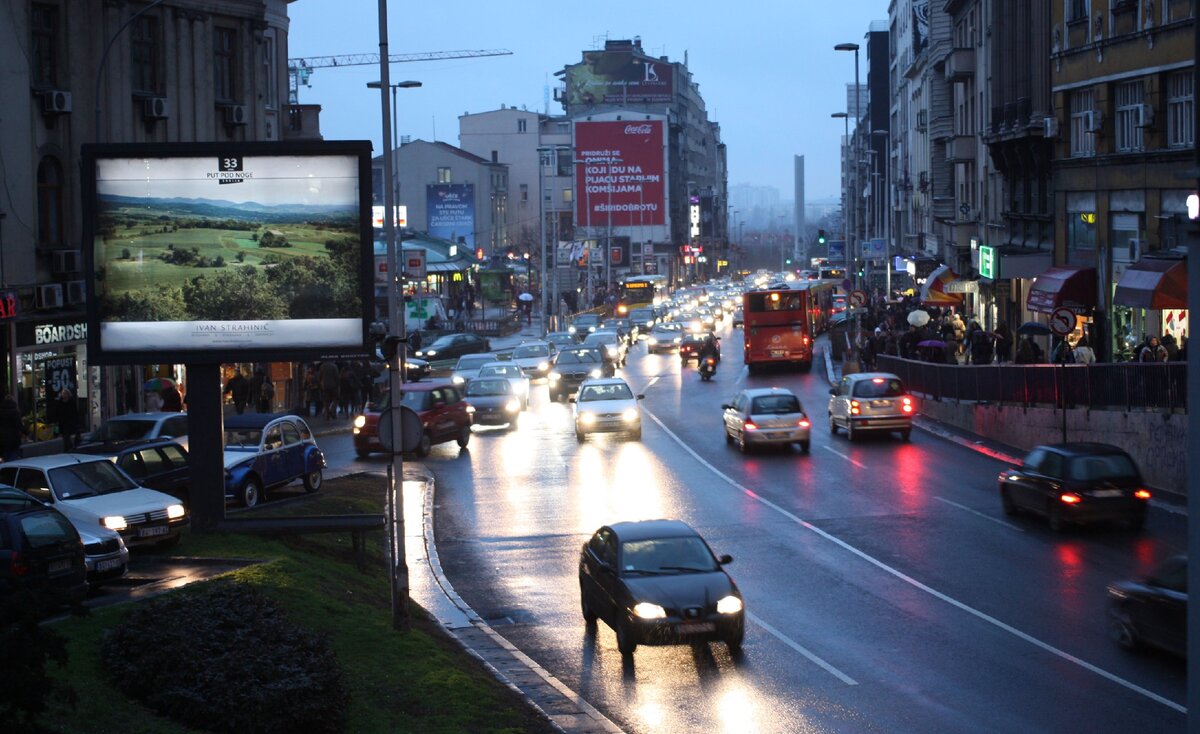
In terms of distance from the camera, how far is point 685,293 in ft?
458

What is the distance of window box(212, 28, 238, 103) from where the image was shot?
42.8 m

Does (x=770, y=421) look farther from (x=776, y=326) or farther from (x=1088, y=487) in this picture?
(x=776, y=326)

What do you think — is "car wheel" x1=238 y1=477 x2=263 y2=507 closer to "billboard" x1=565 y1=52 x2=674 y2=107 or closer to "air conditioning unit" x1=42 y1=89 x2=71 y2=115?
"air conditioning unit" x1=42 y1=89 x2=71 y2=115

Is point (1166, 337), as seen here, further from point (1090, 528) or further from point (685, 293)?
point (685, 293)

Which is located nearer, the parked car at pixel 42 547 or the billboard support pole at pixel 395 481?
the parked car at pixel 42 547

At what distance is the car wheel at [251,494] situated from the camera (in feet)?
84.4

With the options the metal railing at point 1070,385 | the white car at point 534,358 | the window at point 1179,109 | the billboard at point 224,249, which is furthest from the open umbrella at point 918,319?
the billboard at point 224,249

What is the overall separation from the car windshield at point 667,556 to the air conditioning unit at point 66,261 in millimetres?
22299

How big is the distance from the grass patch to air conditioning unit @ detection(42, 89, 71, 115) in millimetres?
17172

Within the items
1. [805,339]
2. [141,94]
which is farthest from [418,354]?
[141,94]

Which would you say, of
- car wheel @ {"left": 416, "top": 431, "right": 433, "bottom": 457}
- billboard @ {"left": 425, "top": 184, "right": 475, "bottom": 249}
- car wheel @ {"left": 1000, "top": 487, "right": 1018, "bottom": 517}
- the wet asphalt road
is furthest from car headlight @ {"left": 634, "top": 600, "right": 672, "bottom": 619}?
billboard @ {"left": 425, "top": 184, "right": 475, "bottom": 249}

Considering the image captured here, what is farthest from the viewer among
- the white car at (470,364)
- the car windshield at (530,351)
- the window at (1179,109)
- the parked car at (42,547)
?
the car windshield at (530,351)

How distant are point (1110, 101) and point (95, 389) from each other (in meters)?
27.1

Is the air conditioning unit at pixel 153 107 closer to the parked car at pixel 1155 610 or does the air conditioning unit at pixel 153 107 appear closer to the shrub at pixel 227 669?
the shrub at pixel 227 669
